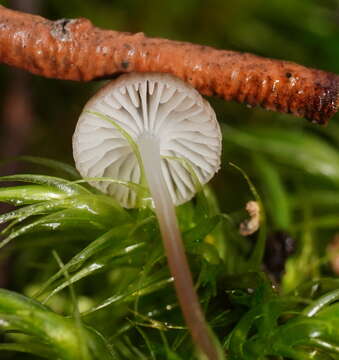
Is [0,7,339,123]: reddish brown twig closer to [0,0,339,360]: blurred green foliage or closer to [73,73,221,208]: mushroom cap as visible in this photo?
[73,73,221,208]: mushroom cap

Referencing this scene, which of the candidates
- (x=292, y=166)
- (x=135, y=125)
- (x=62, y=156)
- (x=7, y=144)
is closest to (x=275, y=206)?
(x=292, y=166)

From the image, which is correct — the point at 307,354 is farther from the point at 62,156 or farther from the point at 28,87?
the point at 28,87

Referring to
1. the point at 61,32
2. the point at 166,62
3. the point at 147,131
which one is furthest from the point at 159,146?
the point at 61,32

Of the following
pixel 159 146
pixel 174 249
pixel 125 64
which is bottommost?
pixel 174 249

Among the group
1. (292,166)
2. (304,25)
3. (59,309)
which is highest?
(304,25)

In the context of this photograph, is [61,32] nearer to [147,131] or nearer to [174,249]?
[147,131]

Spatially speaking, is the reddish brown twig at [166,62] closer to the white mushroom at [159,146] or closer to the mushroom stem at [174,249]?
the white mushroom at [159,146]

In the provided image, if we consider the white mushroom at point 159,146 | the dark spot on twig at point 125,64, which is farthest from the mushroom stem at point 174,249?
the dark spot on twig at point 125,64
